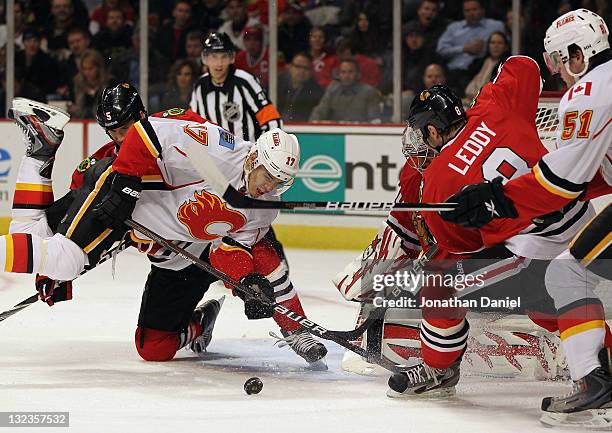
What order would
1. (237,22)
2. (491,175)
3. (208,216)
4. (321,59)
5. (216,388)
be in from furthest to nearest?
(237,22) < (321,59) < (208,216) < (216,388) < (491,175)

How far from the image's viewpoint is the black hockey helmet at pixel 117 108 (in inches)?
160

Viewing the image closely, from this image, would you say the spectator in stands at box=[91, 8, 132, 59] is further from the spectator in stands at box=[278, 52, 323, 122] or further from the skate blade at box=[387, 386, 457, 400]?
the skate blade at box=[387, 386, 457, 400]

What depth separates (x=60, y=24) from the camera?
775 cm

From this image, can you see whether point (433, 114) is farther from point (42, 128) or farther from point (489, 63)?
point (489, 63)

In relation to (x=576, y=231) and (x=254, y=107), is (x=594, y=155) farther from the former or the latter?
(x=254, y=107)

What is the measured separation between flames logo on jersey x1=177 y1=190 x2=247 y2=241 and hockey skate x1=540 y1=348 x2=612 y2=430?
1.22 m

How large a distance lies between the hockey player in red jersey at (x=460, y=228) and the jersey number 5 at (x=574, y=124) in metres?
0.29

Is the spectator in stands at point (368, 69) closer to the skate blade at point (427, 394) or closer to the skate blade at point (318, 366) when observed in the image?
the skate blade at point (318, 366)

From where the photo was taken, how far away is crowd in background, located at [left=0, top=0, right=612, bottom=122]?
6.72 metres

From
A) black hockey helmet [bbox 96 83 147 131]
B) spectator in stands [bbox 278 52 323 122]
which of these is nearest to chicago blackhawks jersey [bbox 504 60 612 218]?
Result: black hockey helmet [bbox 96 83 147 131]

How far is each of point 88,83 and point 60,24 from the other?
17.3 inches

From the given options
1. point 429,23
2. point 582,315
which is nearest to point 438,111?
point 582,315

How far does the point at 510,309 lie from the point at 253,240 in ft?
2.91

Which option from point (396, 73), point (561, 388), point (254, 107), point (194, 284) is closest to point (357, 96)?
point (396, 73)
